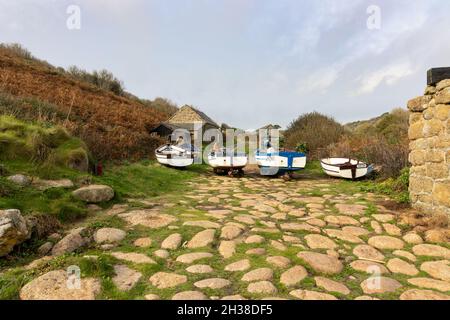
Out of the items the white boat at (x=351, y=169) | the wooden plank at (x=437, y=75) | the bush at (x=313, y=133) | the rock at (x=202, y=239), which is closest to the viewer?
the rock at (x=202, y=239)

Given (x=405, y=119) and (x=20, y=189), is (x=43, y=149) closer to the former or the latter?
(x=20, y=189)

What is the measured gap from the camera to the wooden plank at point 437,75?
180 inches

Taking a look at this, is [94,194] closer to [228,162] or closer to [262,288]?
[262,288]

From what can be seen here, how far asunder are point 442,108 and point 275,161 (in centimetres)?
621

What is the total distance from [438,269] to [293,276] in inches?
65.6

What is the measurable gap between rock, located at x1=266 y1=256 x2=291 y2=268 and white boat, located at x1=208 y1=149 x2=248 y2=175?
7.66 metres

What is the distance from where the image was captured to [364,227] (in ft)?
15.0

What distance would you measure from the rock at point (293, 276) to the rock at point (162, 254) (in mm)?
1312

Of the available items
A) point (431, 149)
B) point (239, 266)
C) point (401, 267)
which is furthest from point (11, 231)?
point (431, 149)

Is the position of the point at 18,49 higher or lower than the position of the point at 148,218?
higher

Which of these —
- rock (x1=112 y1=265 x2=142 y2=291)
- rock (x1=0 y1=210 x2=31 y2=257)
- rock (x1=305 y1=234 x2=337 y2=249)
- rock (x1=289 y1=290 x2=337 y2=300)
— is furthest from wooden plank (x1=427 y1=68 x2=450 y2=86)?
rock (x1=0 y1=210 x2=31 y2=257)

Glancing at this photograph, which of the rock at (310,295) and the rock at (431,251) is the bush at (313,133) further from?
the rock at (310,295)

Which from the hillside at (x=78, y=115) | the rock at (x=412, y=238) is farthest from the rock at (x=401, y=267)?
the hillside at (x=78, y=115)

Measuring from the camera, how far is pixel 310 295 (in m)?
2.56
